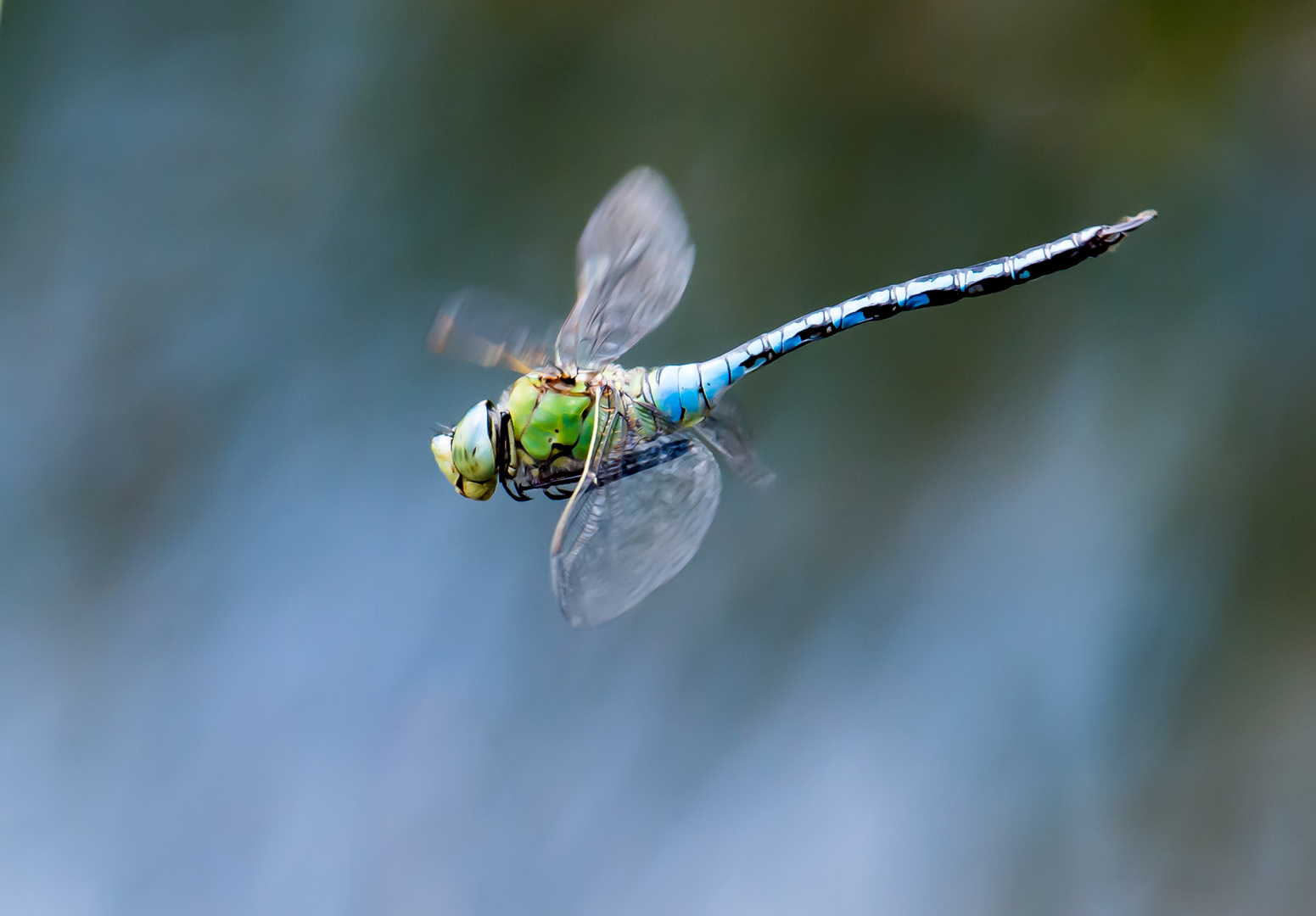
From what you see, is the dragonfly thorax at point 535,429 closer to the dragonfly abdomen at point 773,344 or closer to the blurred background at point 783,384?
the dragonfly abdomen at point 773,344

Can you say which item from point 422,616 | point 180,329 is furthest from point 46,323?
point 422,616

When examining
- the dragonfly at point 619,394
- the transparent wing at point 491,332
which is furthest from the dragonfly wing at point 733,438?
the transparent wing at point 491,332

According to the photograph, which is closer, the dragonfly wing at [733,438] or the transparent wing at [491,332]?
the transparent wing at [491,332]

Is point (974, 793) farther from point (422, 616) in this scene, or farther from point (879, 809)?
point (422, 616)

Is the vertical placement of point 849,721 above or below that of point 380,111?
below

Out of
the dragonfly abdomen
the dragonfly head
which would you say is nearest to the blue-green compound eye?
the dragonfly head

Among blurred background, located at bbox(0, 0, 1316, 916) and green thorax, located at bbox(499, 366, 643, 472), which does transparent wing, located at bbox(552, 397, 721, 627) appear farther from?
blurred background, located at bbox(0, 0, 1316, 916)

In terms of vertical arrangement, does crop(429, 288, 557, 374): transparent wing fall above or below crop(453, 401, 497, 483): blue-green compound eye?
above
